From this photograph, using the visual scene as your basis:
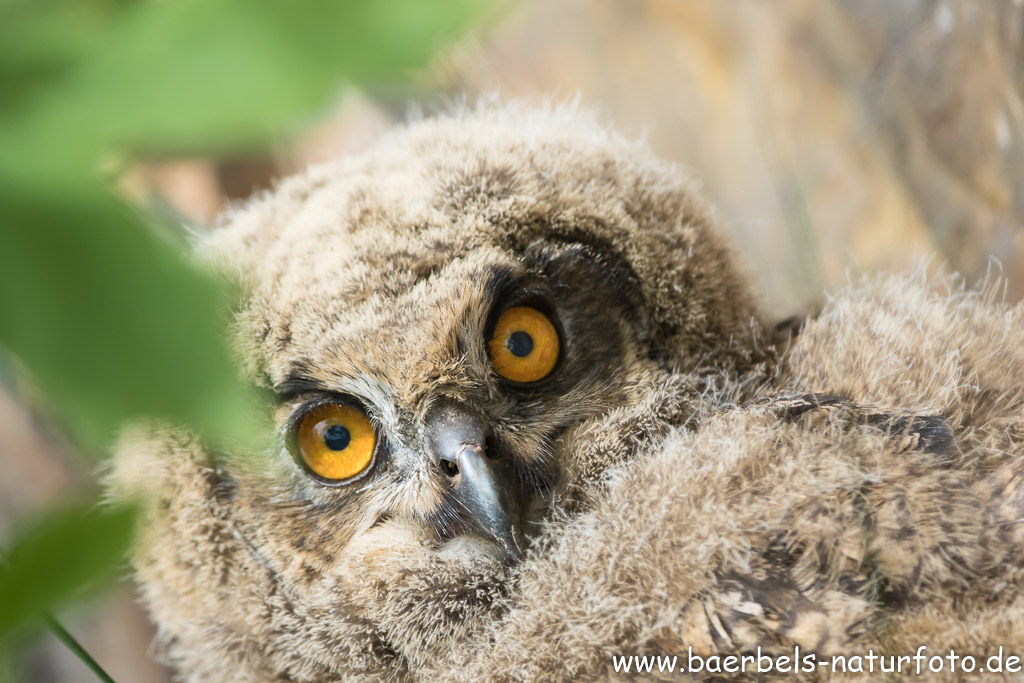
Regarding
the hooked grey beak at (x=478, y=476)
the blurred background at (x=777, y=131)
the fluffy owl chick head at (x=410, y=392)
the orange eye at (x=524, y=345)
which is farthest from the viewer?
the blurred background at (x=777, y=131)

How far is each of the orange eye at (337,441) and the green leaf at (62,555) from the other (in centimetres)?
143

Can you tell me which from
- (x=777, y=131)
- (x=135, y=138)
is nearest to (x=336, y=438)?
(x=135, y=138)

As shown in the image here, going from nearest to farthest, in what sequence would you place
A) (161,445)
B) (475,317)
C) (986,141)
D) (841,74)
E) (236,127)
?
1. (236,127)
2. (475,317)
3. (161,445)
4. (986,141)
5. (841,74)

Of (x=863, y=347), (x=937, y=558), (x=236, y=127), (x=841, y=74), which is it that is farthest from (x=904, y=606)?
(x=841, y=74)

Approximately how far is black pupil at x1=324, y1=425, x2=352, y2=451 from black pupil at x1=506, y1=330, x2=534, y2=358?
410 millimetres

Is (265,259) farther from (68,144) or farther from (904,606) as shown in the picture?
(68,144)

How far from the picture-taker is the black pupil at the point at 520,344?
190 cm

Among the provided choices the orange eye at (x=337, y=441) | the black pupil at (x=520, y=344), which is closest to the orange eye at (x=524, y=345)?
the black pupil at (x=520, y=344)

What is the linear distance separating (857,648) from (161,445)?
1531mm

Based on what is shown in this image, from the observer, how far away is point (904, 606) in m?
1.41

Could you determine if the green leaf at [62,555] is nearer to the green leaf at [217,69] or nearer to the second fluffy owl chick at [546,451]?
the green leaf at [217,69]

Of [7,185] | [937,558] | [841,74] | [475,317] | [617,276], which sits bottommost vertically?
[937,558]

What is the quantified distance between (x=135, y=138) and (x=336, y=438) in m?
1.58

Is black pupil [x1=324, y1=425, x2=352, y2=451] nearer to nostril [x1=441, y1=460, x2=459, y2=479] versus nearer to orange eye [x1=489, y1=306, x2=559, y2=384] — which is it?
nostril [x1=441, y1=460, x2=459, y2=479]
